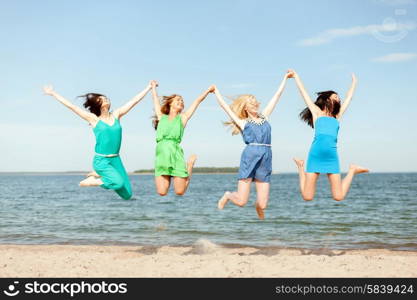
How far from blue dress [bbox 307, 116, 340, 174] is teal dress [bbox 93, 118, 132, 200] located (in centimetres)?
313

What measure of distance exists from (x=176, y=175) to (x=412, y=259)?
6067 mm

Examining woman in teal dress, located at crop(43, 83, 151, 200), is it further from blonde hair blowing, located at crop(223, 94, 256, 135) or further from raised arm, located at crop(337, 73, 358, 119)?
raised arm, located at crop(337, 73, 358, 119)

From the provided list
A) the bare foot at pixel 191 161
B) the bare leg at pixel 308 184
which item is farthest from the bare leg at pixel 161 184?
the bare leg at pixel 308 184

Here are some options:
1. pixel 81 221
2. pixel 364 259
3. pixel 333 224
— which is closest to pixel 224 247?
pixel 364 259

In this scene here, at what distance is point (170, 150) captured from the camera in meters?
7.90

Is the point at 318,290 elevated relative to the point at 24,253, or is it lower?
lower

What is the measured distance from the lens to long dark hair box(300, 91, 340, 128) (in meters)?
8.05

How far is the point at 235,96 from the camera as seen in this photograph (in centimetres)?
840

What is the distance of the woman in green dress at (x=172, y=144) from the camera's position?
791 cm

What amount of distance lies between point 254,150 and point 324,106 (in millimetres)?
1433

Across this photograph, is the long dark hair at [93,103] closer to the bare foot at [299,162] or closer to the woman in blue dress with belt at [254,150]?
the woman in blue dress with belt at [254,150]

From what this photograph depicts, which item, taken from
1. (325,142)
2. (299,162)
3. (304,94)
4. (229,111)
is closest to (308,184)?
(299,162)

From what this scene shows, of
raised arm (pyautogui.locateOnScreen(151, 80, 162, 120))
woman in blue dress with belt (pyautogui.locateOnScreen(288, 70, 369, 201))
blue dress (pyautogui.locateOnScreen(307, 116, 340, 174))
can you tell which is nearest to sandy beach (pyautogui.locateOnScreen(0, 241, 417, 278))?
woman in blue dress with belt (pyautogui.locateOnScreen(288, 70, 369, 201))

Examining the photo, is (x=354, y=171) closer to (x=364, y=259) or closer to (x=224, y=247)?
(x=364, y=259)
